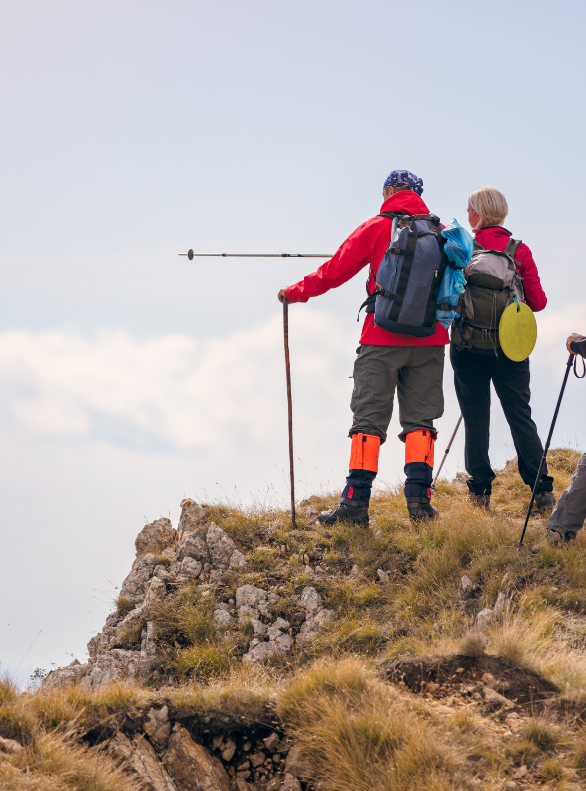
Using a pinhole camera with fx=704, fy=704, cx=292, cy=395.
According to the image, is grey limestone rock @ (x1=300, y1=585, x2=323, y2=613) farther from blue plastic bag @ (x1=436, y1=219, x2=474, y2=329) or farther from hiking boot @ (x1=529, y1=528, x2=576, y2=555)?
blue plastic bag @ (x1=436, y1=219, x2=474, y2=329)

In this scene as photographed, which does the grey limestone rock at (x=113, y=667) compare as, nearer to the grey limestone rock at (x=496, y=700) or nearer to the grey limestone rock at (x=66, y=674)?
the grey limestone rock at (x=66, y=674)

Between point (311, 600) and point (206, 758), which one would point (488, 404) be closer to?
point (311, 600)

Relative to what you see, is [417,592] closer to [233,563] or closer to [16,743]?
[233,563]

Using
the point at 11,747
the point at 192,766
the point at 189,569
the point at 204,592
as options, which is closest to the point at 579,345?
the point at 204,592

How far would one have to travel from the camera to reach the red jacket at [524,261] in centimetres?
761

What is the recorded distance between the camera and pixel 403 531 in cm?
760

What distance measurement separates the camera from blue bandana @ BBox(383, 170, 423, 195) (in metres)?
7.58

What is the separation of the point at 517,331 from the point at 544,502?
6.74 ft

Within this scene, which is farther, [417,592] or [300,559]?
[300,559]

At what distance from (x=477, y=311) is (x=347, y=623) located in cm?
342

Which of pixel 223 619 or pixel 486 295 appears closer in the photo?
pixel 223 619

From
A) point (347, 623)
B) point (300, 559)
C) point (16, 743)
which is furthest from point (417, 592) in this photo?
point (16, 743)

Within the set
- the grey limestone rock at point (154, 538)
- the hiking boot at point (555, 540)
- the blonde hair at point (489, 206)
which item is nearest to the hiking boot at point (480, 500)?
the hiking boot at point (555, 540)

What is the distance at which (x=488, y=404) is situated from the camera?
804cm
